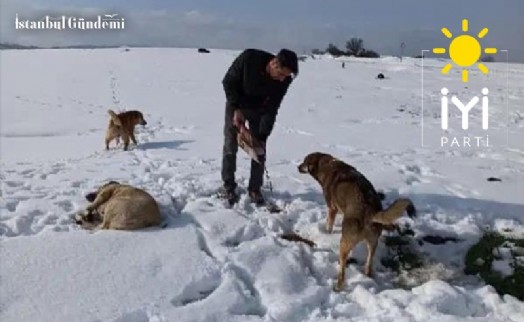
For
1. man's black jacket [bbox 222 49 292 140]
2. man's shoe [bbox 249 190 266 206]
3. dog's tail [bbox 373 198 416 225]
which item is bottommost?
man's shoe [bbox 249 190 266 206]

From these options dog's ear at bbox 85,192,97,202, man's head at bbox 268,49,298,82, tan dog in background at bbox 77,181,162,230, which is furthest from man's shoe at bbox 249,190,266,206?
dog's ear at bbox 85,192,97,202

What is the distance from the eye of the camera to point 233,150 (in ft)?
22.6

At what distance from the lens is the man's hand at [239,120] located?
6.49 m

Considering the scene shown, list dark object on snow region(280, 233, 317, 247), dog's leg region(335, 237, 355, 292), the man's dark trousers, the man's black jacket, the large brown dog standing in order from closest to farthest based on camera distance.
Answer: the large brown dog standing < dog's leg region(335, 237, 355, 292) < dark object on snow region(280, 233, 317, 247) < the man's black jacket < the man's dark trousers

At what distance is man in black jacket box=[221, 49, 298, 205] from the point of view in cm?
622

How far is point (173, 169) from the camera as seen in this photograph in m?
8.52

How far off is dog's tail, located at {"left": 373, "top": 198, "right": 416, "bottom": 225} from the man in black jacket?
6.63 feet

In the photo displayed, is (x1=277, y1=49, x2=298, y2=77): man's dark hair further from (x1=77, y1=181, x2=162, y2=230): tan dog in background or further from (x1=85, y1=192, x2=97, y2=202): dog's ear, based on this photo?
(x1=85, y1=192, x2=97, y2=202): dog's ear

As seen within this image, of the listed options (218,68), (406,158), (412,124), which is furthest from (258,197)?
(218,68)

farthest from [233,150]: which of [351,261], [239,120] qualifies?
[351,261]

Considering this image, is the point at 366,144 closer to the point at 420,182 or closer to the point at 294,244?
the point at 420,182

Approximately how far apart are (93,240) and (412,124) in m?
11.0

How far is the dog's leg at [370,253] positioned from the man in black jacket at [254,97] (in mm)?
2012

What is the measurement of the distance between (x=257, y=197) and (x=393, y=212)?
2.52 m
